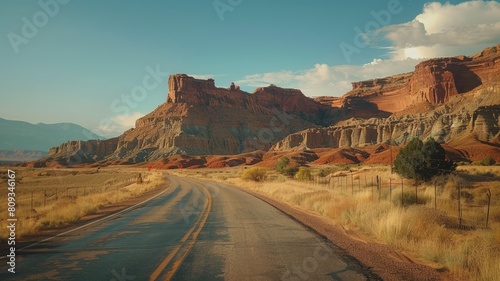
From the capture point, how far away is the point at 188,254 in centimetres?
825

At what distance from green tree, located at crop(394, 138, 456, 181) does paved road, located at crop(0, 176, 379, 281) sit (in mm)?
20622

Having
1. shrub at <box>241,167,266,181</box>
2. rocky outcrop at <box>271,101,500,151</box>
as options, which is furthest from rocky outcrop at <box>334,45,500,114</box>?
shrub at <box>241,167,266,181</box>

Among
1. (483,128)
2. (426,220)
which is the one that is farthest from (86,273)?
(483,128)

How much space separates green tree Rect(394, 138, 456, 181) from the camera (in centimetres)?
2984

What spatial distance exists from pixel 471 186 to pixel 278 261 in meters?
24.3

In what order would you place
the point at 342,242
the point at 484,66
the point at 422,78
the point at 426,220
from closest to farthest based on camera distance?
the point at 342,242
the point at 426,220
the point at 484,66
the point at 422,78

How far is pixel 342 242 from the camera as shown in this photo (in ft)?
31.8

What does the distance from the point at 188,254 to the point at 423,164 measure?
2659 centimetres

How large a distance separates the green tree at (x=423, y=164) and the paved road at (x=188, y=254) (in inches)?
812

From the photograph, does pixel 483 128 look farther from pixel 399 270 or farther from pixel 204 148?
pixel 204 148

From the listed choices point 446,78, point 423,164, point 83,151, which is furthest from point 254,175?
point 446,78

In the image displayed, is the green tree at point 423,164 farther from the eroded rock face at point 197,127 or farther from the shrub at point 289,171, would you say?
the eroded rock face at point 197,127

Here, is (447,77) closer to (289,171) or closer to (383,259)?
(289,171)

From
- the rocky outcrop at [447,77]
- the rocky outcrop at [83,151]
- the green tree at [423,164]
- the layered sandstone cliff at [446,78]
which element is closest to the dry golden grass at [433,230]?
the green tree at [423,164]
